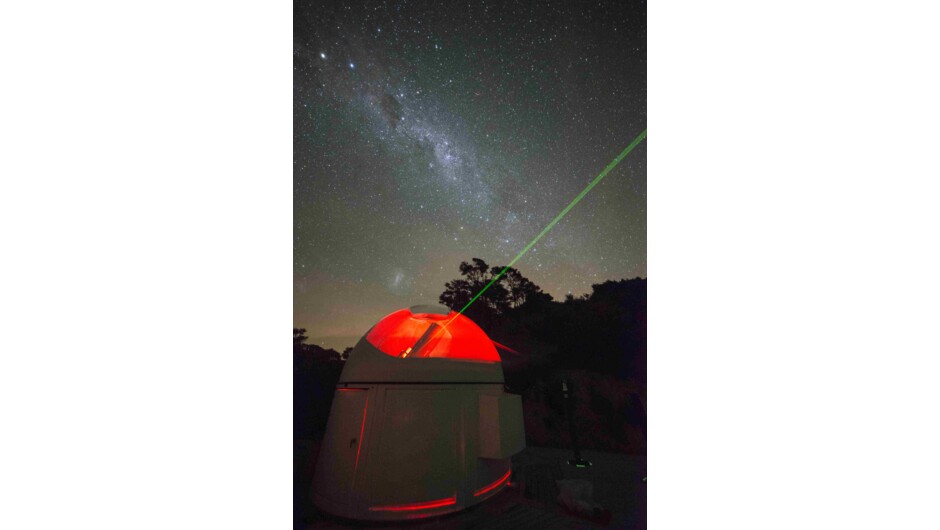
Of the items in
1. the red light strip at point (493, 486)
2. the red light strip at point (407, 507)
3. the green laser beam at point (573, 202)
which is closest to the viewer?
the red light strip at point (407, 507)

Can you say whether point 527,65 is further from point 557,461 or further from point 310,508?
point 310,508

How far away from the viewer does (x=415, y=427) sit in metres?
1.88

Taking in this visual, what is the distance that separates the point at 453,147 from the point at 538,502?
2.00 m

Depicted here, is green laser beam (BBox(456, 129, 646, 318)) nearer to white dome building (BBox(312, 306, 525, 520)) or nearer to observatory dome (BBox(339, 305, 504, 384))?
observatory dome (BBox(339, 305, 504, 384))

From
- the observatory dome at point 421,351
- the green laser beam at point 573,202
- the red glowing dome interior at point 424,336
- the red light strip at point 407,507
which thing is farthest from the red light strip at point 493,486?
the green laser beam at point 573,202

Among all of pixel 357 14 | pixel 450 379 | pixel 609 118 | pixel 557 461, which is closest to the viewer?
pixel 357 14

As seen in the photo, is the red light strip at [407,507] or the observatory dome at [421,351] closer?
the red light strip at [407,507]

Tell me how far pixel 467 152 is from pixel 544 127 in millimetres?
483

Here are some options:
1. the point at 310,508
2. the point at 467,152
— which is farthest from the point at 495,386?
the point at 467,152

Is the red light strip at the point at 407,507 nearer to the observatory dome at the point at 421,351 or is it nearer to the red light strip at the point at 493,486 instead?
the red light strip at the point at 493,486

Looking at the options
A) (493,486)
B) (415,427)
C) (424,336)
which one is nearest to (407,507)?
(415,427)

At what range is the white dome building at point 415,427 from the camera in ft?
5.93

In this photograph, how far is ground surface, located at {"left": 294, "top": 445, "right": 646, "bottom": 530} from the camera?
5.95 feet
